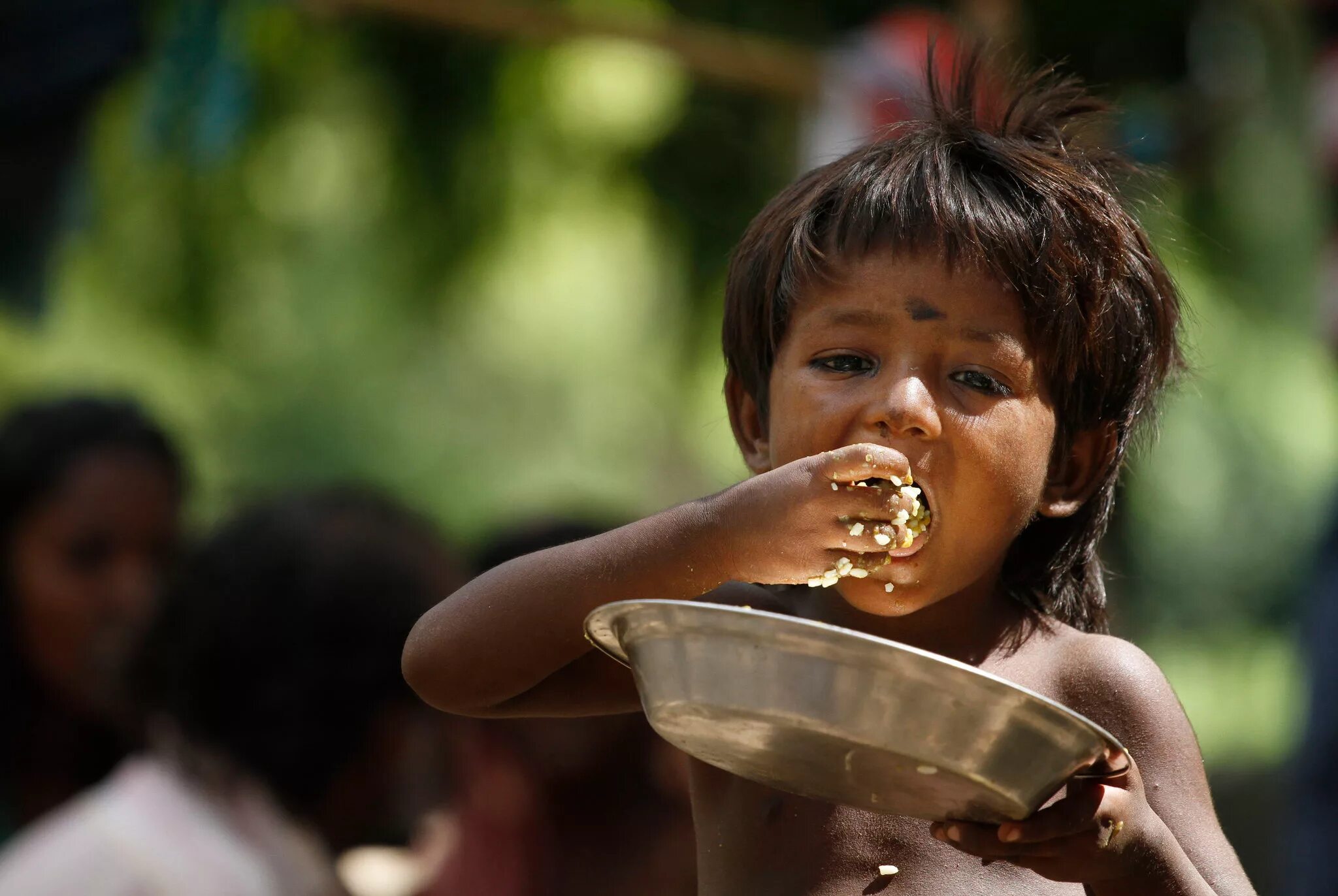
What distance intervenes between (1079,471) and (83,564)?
3.14 m

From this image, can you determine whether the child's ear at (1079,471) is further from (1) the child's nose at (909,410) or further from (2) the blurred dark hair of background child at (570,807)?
(2) the blurred dark hair of background child at (570,807)

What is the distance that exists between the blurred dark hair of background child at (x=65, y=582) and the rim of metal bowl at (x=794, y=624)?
298 centimetres

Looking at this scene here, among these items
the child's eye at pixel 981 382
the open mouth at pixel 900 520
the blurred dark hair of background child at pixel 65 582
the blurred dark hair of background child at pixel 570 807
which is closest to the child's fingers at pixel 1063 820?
the open mouth at pixel 900 520

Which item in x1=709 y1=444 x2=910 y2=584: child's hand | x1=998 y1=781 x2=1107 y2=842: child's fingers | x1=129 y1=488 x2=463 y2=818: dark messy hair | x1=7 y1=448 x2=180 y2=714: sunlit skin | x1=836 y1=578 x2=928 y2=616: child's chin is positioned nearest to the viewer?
x1=998 y1=781 x2=1107 y2=842: child's fingers

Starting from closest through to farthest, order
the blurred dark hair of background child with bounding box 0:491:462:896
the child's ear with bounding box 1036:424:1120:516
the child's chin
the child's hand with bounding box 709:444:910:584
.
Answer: the child's hand with bounding box 709:444:910:584 < the child's chin < the child's ear with bounding box 1036:424:1120:516 < the blurred dark hair of background child with bounding box 0:491:462:896

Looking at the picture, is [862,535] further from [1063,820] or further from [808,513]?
[1063,820]

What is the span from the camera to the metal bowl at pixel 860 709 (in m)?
1.37

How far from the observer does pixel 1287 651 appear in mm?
9008

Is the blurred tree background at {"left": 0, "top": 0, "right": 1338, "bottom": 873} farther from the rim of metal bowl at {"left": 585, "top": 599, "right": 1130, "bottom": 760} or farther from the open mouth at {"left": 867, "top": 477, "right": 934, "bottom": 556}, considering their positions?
the rim of metal bowl at {"left": 585, "top": 599, "right": 1130, "bottom": 760}

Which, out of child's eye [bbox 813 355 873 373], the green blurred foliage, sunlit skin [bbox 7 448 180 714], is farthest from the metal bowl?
the green blurred foliage

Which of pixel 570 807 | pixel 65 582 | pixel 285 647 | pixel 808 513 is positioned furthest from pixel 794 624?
pixel 65 582

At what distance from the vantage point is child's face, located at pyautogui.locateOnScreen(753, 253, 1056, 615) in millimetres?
1682

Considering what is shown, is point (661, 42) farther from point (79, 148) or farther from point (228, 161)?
point (228, 161)

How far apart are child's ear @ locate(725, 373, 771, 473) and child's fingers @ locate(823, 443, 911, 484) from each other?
34 centimetres
